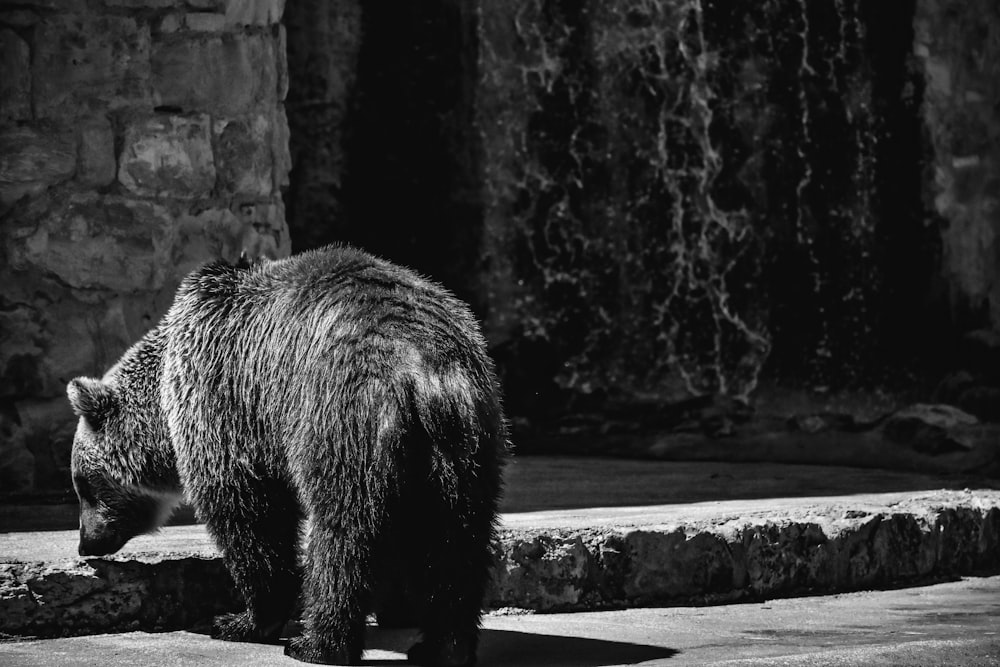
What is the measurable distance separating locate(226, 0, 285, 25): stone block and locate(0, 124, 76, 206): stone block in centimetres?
→ 90

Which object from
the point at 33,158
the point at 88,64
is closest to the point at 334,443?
the point at 33,158

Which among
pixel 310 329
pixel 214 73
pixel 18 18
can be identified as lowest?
pixel 310 329

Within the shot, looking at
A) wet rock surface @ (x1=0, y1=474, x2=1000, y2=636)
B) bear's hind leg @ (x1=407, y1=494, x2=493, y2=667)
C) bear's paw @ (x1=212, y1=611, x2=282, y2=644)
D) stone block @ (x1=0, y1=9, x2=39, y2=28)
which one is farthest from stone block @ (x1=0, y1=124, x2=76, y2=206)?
bear's hind leg @ (x1=407, y1=494, x2=493, y2=667)

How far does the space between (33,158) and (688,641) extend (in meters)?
3.62

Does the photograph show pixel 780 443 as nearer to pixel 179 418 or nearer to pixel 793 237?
pixel 793 237

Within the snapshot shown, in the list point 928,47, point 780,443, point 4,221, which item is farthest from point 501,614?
point 928,47

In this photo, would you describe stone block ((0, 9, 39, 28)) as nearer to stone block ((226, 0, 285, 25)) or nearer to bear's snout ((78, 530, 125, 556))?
stone block ((226, 0, 285, 25))

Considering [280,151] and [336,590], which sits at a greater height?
[280,151]

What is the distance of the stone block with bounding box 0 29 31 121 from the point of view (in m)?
6.42

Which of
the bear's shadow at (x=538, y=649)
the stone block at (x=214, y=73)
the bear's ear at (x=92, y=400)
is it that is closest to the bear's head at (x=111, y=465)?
the bear's ear at (x=92, y=400)

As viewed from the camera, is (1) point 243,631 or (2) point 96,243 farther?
(2) point 96,243

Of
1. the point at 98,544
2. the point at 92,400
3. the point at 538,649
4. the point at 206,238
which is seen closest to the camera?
the point at 538,649

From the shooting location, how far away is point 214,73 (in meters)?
6.73

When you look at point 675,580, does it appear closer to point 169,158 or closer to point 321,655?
point 321,655
